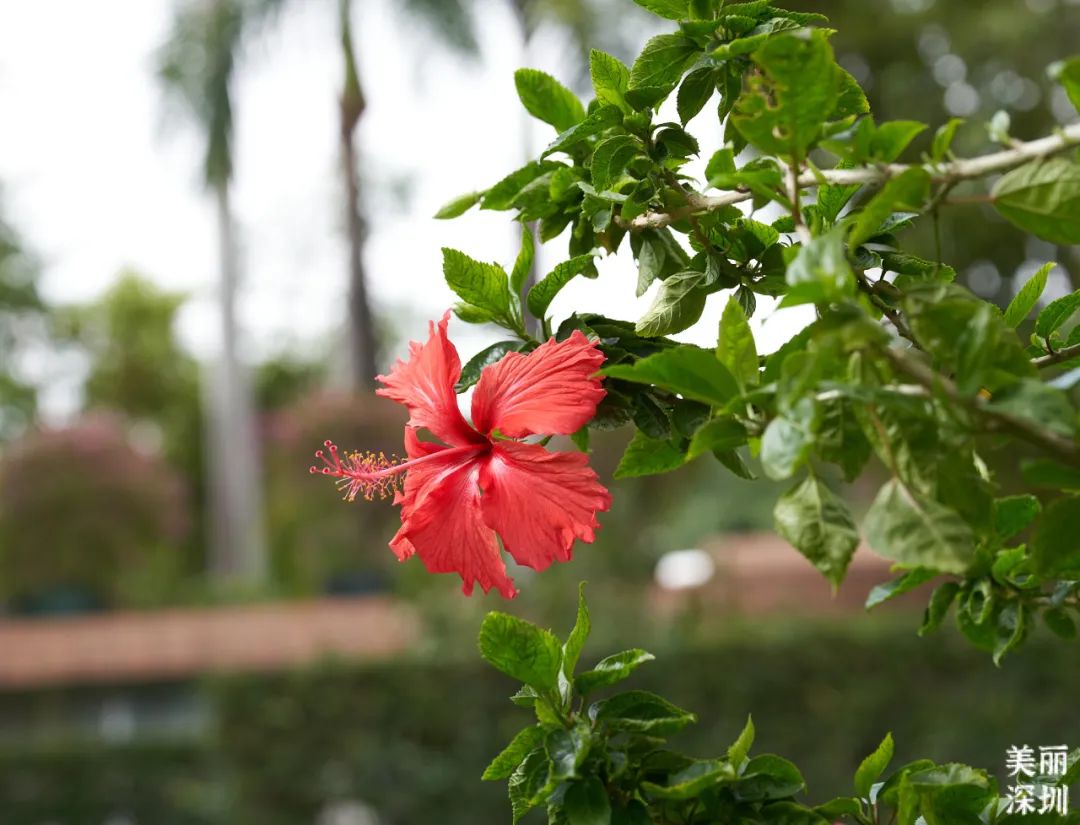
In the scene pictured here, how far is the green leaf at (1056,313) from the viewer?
31.2 inches

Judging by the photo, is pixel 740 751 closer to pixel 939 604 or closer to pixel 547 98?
pixel 939 604

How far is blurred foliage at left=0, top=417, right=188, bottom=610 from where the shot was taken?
30.1 ft

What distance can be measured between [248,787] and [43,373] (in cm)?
1469

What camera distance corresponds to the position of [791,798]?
0.71 m

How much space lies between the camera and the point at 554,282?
745 mm

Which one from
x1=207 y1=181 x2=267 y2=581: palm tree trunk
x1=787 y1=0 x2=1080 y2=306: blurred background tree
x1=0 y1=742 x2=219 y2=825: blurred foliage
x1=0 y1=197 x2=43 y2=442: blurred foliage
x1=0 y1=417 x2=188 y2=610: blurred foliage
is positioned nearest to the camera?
x1=0 y1=742 x2=219 y2=825: blurred foliage

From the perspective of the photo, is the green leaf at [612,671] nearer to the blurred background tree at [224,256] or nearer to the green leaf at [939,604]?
the green leaf at [939,604]

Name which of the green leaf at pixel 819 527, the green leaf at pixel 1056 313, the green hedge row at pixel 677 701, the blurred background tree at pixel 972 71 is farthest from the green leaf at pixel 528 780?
the blurred background tree at pixel 972 71

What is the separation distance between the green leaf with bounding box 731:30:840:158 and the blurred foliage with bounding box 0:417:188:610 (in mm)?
9285

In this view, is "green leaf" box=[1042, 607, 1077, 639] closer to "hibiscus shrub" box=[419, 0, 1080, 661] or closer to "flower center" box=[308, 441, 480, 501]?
"hibiscus shrub" box=[419, 0, 1080, 661]

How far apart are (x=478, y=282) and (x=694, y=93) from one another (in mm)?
172

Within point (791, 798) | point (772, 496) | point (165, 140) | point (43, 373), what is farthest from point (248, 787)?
point (43, 373)

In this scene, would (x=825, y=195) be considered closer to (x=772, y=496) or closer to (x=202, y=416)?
(x=772, y=496)

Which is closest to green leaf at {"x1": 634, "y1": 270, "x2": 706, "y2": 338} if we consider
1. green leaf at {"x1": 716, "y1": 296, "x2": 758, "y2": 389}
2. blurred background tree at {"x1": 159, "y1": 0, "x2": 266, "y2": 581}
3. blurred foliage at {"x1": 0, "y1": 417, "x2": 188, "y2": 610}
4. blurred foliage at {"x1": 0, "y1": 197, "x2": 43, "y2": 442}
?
green leaf at {"x1": 716, "y1": 296, "x2": 758, "y2": 389}
